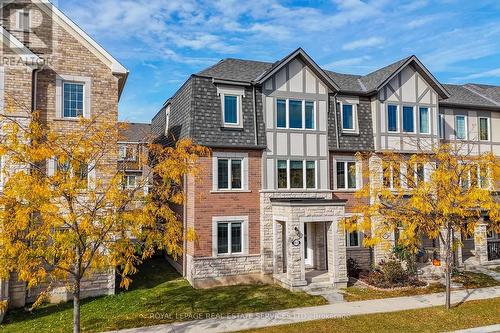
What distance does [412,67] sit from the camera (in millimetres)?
20625

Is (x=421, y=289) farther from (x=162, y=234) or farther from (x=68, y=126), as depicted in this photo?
(x=68, y=126)

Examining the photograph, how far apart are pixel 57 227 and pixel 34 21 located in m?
10.9

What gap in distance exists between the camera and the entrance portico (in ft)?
53.4

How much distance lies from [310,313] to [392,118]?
39.8 feet

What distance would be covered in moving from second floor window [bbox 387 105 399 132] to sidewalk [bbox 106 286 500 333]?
8.70 m

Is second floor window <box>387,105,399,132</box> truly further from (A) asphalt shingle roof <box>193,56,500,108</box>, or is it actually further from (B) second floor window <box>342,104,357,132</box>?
(B) second floor window <box>342,104,357,132</box>

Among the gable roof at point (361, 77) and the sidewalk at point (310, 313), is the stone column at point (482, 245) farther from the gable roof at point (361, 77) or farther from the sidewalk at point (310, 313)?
the gable roof at point (361, 77)

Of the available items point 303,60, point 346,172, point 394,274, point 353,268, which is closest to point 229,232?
point 353,268

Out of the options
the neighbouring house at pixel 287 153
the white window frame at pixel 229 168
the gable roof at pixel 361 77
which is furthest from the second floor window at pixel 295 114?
the white window frame at pixel 229 168

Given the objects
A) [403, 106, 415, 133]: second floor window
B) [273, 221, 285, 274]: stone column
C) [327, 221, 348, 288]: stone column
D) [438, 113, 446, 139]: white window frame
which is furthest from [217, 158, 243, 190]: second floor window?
[438, 113, 446, 139]: white window frame

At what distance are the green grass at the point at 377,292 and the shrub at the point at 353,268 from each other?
1831 mm

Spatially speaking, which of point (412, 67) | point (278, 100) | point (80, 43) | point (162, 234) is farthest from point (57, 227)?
point (412, 67)

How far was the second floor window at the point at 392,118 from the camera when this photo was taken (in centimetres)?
2028

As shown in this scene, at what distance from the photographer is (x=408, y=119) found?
20562mm
